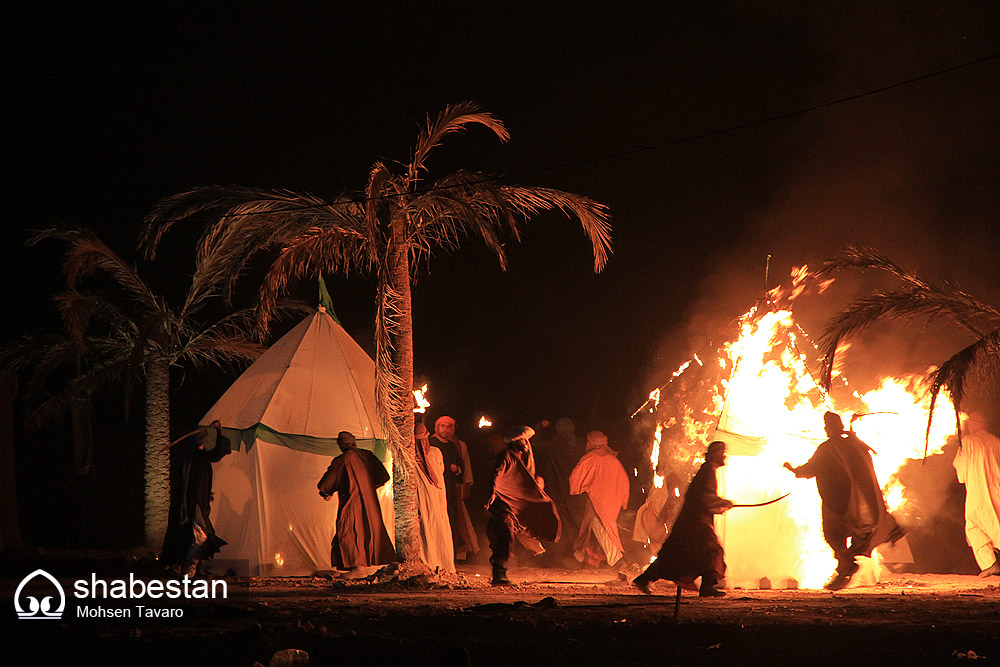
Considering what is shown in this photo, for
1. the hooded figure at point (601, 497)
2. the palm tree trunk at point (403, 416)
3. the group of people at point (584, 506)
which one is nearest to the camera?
the group of people at point (584, 506)

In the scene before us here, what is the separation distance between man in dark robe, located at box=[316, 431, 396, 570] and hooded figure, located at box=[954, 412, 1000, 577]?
7137 millimetres

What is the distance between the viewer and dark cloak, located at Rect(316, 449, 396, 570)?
12.4 metres

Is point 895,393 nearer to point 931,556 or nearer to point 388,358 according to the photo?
point 931,556

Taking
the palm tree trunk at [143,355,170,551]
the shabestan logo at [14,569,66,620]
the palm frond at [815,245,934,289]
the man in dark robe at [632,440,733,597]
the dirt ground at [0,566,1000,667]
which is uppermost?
the palm frond at [815,245,934,289]

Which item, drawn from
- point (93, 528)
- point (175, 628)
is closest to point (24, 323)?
point (93, 528)

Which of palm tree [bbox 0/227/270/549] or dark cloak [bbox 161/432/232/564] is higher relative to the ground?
palm tree [bbox 0/227/270/549]

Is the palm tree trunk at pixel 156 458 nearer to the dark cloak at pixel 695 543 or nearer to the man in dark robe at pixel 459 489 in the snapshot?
the man in dark robe at pixel 459 489

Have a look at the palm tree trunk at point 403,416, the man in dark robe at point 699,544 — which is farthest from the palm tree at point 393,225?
the man in dark robe at point 699,544

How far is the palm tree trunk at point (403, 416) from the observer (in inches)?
495

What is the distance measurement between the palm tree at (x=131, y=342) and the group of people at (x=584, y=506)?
11.6 feet

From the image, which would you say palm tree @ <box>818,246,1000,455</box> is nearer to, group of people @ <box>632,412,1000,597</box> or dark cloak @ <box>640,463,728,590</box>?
group of people @ <box>632,412,1000,597</box>

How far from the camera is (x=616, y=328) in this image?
2856cm

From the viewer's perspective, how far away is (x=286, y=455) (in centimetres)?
1418

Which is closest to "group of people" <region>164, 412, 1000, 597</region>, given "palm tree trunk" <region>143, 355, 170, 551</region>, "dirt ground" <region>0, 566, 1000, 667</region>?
"dirt ground" <region>0, 566, 1000, 667</region>
